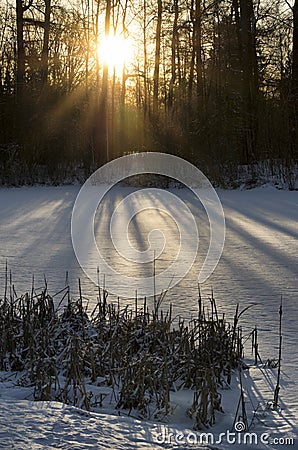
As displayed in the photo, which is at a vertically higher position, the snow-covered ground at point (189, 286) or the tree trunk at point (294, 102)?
the tree trunk at point (294, 102)

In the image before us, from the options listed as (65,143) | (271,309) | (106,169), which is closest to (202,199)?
(106,169)

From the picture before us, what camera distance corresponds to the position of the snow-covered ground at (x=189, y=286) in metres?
1.82

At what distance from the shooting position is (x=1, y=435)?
5.61ft

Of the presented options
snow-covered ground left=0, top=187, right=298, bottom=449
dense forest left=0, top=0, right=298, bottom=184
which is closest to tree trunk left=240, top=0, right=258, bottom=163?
dense forest left=0, top=0, right=298, bottom=184

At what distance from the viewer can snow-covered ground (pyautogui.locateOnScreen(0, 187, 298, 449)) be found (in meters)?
1.82

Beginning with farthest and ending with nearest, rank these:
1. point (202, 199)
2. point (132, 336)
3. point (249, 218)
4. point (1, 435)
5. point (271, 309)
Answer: point (202, 199), point (249, 218), point (271, 309), point (132, 336), point (1, 435)

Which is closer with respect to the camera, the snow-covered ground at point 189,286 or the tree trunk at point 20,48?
the snow-covered ground at point 189,286

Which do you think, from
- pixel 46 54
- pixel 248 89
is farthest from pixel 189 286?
pixel 46 54

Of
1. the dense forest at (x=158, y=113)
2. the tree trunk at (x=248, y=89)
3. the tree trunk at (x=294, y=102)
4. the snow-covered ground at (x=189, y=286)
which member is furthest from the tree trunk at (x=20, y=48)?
the tree trunk at (x=294, y=102)

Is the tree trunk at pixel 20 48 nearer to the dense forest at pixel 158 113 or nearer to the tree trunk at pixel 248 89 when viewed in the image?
the dense forest at pixel 158 113

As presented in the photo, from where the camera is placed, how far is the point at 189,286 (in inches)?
168

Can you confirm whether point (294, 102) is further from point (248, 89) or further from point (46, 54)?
point (46, 54)

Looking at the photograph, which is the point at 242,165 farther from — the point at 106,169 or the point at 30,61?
the point at 30,61

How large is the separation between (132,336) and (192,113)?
1393 cm
